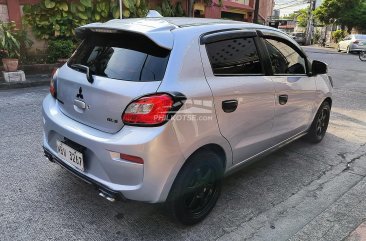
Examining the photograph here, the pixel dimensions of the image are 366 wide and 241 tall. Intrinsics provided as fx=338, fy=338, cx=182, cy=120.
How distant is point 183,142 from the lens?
2.43m

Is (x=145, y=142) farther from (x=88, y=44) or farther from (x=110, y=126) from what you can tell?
(x=88, y=44)

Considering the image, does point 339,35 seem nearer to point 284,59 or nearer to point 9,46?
point 9,46

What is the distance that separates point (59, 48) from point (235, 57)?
23.8 feet

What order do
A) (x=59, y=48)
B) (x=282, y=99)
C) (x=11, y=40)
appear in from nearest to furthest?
(x=282, y=99), (x=11, y=40), (x=59, y=48)

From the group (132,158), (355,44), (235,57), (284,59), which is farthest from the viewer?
(355,44)

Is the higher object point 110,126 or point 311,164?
point 110,126

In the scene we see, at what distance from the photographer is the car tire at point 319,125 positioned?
4.58m

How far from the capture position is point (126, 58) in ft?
8.48

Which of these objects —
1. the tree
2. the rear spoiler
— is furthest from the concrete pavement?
the tree

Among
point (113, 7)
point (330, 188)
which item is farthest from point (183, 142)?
point (113, 7)

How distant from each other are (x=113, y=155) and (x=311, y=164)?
2.77m

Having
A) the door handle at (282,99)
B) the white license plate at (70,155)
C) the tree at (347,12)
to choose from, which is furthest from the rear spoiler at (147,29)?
the tree at (347,12)

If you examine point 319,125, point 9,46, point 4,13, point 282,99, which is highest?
point 4,13

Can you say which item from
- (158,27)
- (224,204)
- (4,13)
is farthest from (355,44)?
(158,27)
